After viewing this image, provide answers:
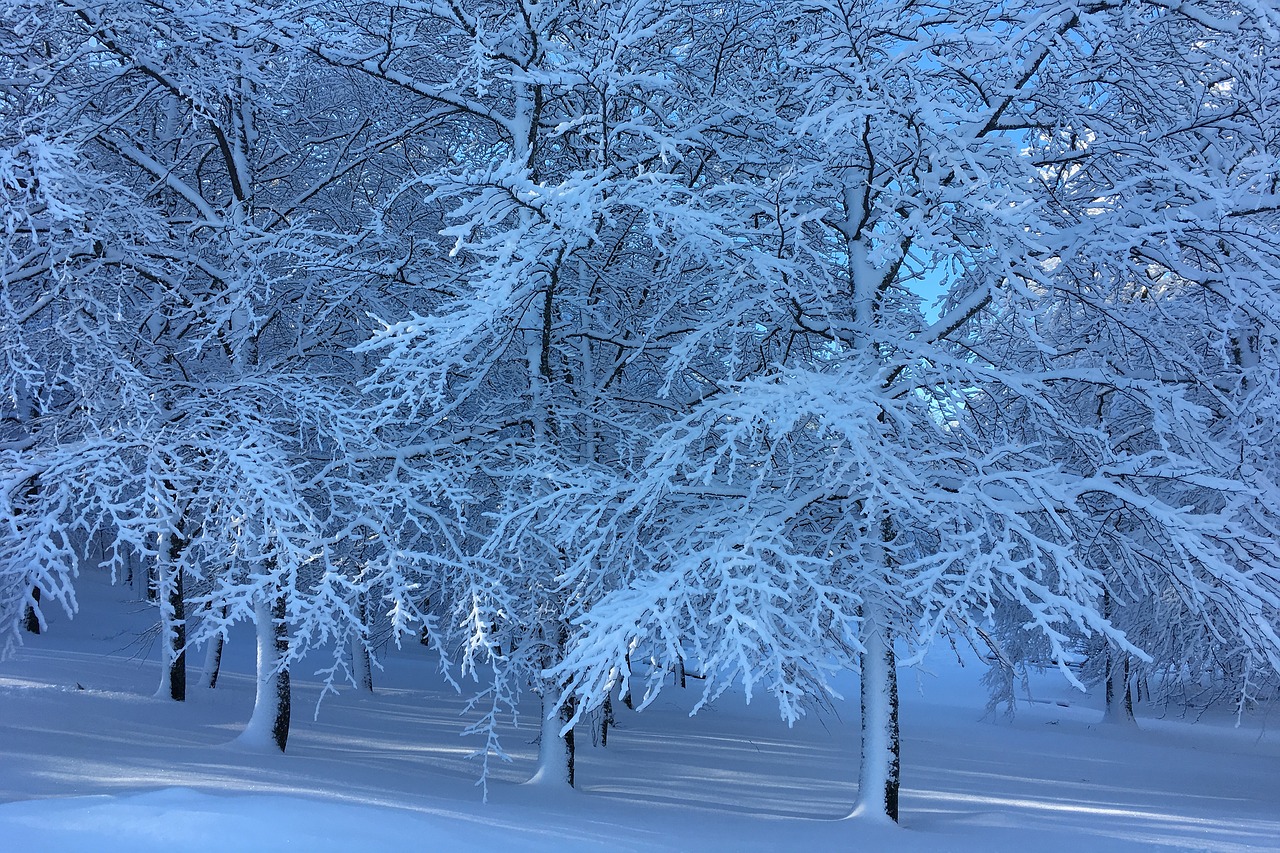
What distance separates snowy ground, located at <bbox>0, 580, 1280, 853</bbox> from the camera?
19.3 feet

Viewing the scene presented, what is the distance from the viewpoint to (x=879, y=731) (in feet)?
27.8

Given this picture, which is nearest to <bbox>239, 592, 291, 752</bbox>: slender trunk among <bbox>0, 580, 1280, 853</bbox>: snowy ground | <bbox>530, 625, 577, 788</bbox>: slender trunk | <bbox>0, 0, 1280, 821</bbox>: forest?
<bbox>0, 0, 1280, 821</bbox>: forest

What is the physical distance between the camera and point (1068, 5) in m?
6.79

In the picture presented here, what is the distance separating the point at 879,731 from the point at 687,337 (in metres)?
4.07

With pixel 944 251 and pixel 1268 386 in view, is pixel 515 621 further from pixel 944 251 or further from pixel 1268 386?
pixel 1268 386

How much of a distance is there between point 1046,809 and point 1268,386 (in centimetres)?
500

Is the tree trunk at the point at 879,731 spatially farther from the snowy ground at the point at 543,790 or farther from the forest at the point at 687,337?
the snowy ground at the point at 543,790

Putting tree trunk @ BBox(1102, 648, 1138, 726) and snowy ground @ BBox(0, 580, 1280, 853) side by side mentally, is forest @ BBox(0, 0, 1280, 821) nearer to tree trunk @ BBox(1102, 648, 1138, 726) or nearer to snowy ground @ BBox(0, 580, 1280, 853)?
snowy ground @ BBox(0, 580, 1280, 853)

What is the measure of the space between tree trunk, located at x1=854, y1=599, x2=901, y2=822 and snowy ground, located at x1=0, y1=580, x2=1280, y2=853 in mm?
308

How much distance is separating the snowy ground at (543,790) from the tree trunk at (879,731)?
1.01 ft

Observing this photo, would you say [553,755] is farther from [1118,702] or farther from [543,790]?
[1118,702]

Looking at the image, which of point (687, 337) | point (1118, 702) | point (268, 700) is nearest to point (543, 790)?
point (268, 700)

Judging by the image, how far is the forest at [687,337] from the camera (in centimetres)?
702

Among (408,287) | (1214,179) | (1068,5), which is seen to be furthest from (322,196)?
(1214,179)
